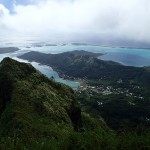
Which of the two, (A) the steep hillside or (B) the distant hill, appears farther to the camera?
(A) the steep hillside

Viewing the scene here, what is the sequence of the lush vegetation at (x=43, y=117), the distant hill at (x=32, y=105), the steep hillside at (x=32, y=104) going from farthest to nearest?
1. the steep hillside at (x=32, y=104)
2. the distant hill at (x=32, y=105)
3. the lush vegetation at (x=43, y=117)

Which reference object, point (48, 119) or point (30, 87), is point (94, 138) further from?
point (30, 87)

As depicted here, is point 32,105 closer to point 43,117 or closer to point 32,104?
point 32,104

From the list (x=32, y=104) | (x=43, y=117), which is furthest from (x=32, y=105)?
(x=43, y=117)

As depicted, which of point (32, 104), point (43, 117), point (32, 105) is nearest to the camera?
point (43, 117)

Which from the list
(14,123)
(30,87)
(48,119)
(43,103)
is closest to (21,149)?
(14,123)

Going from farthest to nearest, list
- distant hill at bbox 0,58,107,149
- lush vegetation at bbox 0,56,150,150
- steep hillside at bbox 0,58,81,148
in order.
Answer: steep hillside at bbox 0,58,81,148
distant hill at bbox 0,58,107,149
lush vegetation at bbox 0,56,150,150

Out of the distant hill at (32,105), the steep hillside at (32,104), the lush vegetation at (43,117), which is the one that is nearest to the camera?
the lush vegetation at (43,117)

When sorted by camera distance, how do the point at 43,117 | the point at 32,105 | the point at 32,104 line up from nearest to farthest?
the point at 43,117, the point at 32,105, the point at 32,104

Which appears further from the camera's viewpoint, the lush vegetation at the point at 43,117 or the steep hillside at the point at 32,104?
the steep hillside at the point at 32,104

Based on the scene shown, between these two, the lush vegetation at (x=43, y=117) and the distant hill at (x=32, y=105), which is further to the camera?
the distant hill at (x=32, y=105)
